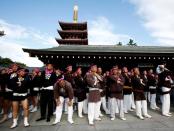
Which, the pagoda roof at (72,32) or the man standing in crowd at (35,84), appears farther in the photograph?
the pagoda roof at (72,32)

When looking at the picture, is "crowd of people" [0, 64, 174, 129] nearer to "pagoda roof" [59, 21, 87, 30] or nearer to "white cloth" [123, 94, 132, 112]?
"white cloth" [123, 94, 132, 112]

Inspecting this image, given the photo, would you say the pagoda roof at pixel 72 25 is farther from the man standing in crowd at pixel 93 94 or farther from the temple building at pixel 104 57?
the man standing in crowd at pixel 93 94

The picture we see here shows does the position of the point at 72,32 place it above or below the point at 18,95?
above

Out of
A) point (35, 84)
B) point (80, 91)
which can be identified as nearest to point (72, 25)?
point (35, 84)

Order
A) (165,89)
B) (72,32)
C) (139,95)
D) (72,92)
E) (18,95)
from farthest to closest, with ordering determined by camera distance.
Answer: (72,32) → (165,89) → (139,95) → (72,92) → (18,95)

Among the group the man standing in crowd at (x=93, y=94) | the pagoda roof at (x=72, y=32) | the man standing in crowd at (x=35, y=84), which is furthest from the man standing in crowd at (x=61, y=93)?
the pagoda roof at (x=72, y=32)

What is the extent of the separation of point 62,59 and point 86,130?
6.87 m

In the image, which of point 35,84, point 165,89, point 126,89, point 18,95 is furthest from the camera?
point 35,84

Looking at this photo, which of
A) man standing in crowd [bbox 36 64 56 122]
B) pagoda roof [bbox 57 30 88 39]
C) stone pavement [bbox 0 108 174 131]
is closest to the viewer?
stone pavement [bbox 0 108 174 131]

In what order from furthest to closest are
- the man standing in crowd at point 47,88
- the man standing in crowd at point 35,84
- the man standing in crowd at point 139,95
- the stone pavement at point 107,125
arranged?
the man standing in crowd at point 35,84
the man standing in crowd at point 139,95
the man standing in crowd at point 47,88
the stone pavement at point 107,125

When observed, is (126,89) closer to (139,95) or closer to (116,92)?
(139,95)

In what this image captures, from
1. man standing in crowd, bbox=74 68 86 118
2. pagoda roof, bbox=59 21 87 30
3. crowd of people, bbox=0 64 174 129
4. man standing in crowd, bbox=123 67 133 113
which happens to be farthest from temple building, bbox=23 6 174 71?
pagoda roof, bbox=59 21 87 30

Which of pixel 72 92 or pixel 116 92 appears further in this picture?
pixel 116 92

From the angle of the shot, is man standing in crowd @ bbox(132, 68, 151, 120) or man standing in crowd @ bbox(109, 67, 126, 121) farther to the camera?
man standing in crowd @ bbox(132, 68, 151, 120)
